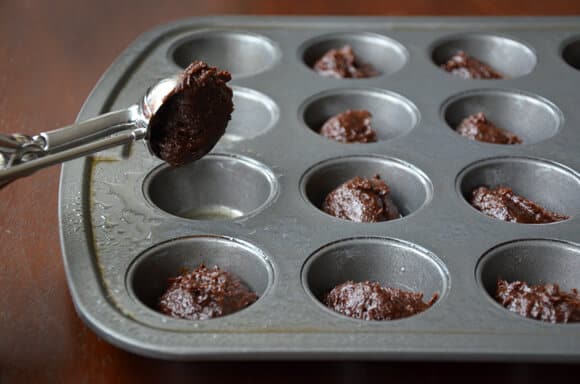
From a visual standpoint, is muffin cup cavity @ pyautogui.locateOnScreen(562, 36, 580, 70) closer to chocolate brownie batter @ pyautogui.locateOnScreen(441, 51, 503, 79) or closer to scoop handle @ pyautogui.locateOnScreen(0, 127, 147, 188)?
chocolate brownie batter @ pyautogui.locateOnScreen(441, 51, 503, 79)

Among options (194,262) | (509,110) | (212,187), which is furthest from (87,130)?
(509,110)

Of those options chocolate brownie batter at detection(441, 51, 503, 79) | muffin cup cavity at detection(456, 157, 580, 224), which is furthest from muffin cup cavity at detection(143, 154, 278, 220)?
chocolate brownie batter at detection(441, 51, 503, 79)

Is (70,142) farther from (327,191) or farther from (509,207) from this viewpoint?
(509,207)

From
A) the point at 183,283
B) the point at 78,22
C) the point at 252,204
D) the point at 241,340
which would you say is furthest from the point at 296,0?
the point at 241,340

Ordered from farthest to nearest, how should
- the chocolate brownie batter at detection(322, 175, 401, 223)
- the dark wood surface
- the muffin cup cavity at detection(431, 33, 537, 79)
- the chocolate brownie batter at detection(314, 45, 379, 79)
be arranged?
the muffin cup cavity at detection(431, 33, 537, 79), the chocolate brownie batter at detection(314, 45, 379, 79), the chocolate brownie batter at detection(322, 175, 401, 223), the dark wood surface

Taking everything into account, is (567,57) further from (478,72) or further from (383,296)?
(383,296)
